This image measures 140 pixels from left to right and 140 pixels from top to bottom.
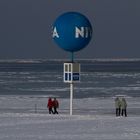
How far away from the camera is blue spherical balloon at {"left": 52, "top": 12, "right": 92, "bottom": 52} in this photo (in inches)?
929

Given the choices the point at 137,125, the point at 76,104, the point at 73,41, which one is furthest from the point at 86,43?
the point at 76,104

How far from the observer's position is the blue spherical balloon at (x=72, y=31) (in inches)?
929

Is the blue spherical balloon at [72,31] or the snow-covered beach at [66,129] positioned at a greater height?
the blue spherical balloon at [72,31]

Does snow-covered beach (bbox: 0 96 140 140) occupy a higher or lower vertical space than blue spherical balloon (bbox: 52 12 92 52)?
lower

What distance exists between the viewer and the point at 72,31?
23562 millimetres

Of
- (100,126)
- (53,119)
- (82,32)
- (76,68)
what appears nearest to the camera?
(100,126)

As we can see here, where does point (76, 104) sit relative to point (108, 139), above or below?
above

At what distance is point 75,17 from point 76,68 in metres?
2.23

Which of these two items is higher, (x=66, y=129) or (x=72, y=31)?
(x=72, y=31)

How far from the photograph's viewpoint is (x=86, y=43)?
24109 millimetres

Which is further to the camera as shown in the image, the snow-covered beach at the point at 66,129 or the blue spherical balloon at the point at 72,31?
the blue spherical balloon at the point at 72,31

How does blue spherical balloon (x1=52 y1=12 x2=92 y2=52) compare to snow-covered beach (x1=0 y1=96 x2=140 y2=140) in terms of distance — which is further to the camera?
blue spherical balloon (x1=52 y1=12 x2=92 y2=52)

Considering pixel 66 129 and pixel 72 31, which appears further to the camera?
pixel 72 31

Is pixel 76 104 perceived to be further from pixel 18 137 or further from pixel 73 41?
pixel 18 137
